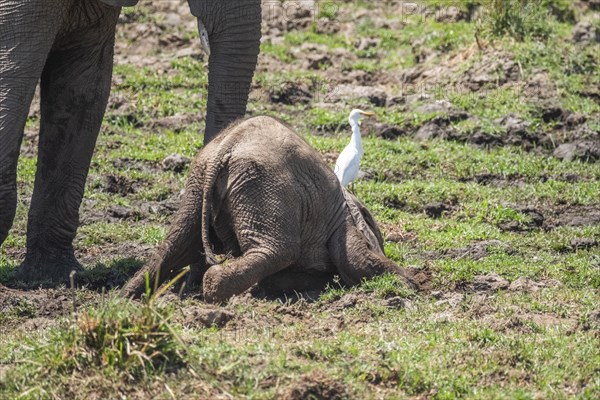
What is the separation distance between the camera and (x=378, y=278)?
25.9 feet

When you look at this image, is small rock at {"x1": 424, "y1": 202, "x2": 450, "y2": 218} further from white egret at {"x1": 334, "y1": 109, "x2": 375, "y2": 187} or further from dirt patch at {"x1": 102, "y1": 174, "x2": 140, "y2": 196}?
dirt patch at {"x1": 102, "y1": 174, "x2": 140, "y2": 196}

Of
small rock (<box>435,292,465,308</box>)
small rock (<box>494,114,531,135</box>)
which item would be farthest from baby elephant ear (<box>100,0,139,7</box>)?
small rock (<box>494,114,531,135</box>)

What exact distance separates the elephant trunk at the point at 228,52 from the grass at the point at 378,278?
1.27 m

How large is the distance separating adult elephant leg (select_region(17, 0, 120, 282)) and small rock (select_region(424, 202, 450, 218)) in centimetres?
285

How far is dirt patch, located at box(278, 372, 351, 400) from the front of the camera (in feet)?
19.6

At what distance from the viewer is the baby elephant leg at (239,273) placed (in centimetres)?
745

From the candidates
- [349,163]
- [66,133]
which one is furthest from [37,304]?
[349,163]

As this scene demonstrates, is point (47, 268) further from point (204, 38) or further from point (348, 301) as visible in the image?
point (348, 301)

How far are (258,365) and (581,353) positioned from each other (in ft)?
5.53

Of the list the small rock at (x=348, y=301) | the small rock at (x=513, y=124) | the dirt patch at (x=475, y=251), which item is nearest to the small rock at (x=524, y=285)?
the dirt patch at (x=475, y=251)

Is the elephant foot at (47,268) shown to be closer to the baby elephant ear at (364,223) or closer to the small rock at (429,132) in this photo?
the baby elephant ear at (364,223)

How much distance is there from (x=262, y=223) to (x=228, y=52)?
120cm

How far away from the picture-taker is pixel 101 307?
6.24 m

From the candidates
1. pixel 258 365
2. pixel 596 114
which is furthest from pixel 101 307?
pixel 596 114
